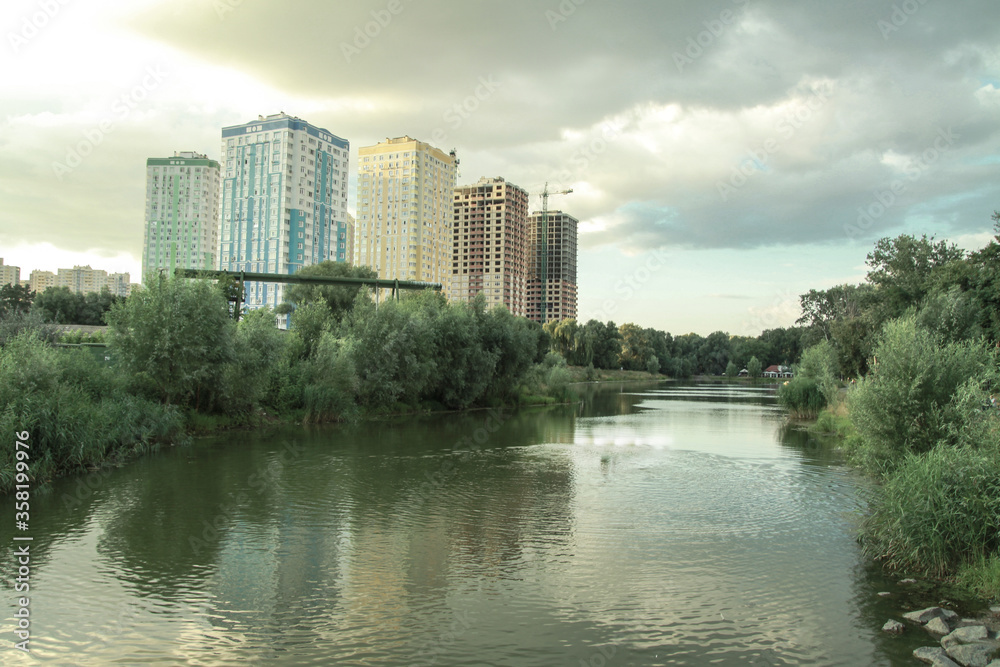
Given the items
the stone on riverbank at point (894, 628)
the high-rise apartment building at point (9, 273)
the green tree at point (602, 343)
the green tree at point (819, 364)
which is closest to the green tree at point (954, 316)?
the green tree at point (819, 364)

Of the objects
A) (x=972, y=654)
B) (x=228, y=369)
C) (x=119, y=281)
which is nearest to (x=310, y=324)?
(x=228, y=369)

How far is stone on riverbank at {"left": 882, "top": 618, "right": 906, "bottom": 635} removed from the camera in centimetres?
946

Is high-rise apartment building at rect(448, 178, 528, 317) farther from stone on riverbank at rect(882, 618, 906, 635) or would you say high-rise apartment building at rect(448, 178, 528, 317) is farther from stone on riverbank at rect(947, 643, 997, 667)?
stone on riverbank at rect(947, 643, 997, 667)

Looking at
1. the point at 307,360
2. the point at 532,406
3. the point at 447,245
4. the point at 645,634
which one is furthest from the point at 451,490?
the point at 447,245

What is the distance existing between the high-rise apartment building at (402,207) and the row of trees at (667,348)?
113 ft

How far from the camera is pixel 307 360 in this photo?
39719 millimetres

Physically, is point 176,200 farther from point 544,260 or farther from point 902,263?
point 902,263

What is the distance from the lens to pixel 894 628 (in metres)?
9.48

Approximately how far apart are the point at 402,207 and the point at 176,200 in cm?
4858

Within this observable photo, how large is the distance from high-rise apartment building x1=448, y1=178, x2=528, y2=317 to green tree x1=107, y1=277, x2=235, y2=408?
356 ft

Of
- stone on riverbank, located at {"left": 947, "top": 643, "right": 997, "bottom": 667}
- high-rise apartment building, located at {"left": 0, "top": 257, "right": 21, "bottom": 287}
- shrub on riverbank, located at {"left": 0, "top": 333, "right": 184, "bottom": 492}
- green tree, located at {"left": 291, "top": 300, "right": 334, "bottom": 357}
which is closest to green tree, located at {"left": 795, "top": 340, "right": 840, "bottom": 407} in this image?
green tree, located at {"left": 291, "top": 300, "right": 334, "bottom": 357}

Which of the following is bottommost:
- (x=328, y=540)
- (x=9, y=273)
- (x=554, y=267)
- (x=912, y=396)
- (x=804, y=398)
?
(x=328, y=540)

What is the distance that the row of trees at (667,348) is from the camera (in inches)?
4454

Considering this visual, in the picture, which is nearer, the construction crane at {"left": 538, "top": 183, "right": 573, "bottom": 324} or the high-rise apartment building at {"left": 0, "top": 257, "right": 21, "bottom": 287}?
the high-rise apartment building at {"left": 0, "top": 257, "right": 21, "bottom": 287}
